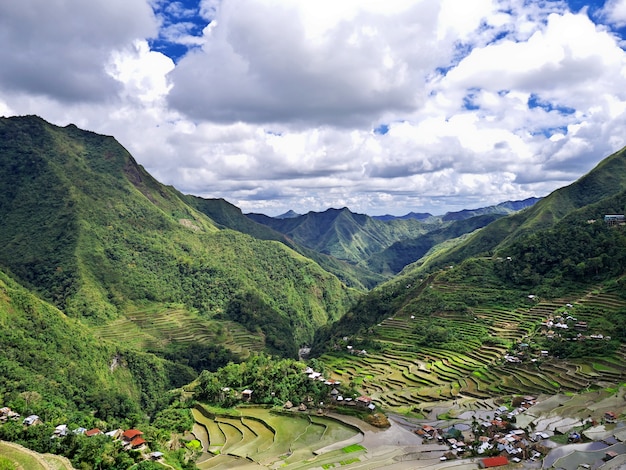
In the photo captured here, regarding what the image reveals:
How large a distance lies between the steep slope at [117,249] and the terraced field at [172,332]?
4.43 metres

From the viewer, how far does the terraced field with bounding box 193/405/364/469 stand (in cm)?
3334

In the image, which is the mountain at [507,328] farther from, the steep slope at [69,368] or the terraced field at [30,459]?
the steep slope at [69,368]

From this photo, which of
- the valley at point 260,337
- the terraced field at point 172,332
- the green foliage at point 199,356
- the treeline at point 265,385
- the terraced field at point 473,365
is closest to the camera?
the valley at point 260,337

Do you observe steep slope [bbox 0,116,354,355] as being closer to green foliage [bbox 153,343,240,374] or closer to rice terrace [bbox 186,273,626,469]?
green foliage [bbox 153,343,240,374]

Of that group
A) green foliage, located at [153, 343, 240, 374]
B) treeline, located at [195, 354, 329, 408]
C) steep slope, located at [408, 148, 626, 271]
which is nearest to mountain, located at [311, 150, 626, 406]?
treeline, located at [195, 354, 329, 408]

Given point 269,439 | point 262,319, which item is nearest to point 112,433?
point 269,439

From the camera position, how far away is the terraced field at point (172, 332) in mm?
103000

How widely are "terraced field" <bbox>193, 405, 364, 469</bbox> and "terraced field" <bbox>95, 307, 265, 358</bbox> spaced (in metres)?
62.3

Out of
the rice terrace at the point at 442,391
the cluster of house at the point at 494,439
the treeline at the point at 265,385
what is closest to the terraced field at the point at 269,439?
the rice terrace at the point at 442,391

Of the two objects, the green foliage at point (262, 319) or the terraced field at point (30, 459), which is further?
the green foliage at point (262, 319)

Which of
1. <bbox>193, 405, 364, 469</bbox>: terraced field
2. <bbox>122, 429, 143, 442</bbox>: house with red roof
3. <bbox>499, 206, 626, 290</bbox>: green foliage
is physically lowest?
<bbox>193, 405, 364, 469</bbox>: terraced field

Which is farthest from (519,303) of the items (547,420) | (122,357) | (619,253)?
(122,357)

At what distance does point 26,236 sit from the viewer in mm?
122562

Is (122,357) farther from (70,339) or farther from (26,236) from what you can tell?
(26,236)
